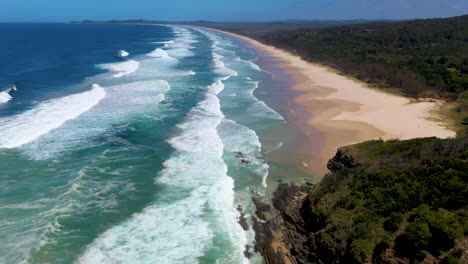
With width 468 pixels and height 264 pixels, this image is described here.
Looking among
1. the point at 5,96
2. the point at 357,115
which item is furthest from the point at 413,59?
the point at 5,96

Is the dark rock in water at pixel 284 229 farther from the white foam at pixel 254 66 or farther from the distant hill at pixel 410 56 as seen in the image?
the white foam at pixel 254 66

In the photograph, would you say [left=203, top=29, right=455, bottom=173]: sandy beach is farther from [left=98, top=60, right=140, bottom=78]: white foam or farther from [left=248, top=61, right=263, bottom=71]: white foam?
[left=98, top=60, right=140, bottom=78]: white foam

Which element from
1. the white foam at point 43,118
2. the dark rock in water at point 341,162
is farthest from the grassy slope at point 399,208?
the white foam at point 43,118

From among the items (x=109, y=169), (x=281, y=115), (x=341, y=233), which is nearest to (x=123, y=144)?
(x=109, y=169)

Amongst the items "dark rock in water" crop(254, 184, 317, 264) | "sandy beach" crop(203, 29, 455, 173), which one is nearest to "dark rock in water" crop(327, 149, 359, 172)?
"sandy beach" crop(203, 29, 455, 173)

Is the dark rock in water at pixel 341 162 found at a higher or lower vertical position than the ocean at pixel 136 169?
higher

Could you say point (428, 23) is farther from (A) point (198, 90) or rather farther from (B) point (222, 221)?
(B) point (222, 221)
